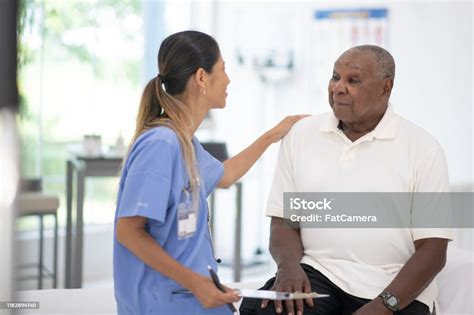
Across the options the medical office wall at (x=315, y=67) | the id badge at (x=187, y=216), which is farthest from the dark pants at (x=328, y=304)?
the medical office wall at (x=315, y=67)

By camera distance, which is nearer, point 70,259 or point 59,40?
point 70,259

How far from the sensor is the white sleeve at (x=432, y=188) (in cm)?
189

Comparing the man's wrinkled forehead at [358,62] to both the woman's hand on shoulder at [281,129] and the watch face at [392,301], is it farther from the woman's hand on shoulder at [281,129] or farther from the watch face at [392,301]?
the watch face at [392,301]

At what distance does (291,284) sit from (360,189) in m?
0.33

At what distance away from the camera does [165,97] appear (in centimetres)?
166

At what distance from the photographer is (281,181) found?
211 centimetres

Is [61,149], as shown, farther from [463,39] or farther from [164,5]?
[463,39]

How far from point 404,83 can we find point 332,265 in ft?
9.51

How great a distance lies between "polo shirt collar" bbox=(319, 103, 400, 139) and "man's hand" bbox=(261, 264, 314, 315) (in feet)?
1.36

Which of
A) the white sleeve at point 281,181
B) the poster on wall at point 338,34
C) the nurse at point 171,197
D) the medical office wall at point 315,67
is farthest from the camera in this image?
the poster on wall at point 338,34

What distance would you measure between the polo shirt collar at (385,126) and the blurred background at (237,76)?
2108mm

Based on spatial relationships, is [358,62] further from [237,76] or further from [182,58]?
[237,76]

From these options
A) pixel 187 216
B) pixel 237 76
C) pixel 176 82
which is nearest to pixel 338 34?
pixel 237 76

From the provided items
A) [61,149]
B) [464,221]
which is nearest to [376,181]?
[464,221]
